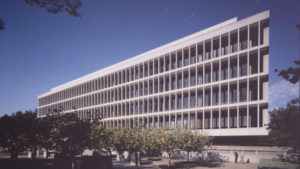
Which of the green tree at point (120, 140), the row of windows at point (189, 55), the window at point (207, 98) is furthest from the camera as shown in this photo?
the window at point (207, 98)

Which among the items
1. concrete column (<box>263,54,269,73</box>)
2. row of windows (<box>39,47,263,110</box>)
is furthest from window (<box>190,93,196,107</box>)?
concrete column (<box>263,54,269,73</box>)

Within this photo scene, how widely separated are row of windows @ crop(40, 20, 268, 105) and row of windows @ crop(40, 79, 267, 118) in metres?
5.45

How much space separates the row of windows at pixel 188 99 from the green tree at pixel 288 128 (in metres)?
20.5

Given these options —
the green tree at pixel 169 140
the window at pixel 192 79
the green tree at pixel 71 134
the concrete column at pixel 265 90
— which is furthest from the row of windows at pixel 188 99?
the green tree at pixel 169 140

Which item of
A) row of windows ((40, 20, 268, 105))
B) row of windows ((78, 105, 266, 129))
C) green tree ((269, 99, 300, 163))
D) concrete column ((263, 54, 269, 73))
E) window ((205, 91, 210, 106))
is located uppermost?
row of windows ((40, 20, 268, 105))

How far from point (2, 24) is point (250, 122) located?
33.3 metres

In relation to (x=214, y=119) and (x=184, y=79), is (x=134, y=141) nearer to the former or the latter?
(x=214, y=119)

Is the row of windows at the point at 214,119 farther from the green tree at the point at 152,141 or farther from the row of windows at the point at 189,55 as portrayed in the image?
the row of windows at the point at 189,55

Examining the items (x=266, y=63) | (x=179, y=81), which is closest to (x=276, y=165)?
(x=266, y=63)

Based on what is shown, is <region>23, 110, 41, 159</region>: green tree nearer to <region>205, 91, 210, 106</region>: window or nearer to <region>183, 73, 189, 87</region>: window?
<region>205, 91, 210, 106</region>: window

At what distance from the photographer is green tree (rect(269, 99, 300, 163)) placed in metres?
11.9

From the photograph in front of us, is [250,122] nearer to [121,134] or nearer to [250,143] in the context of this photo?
[250,143]

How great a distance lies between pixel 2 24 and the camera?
7758 millimetres

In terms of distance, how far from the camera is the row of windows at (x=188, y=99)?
34.5 m
